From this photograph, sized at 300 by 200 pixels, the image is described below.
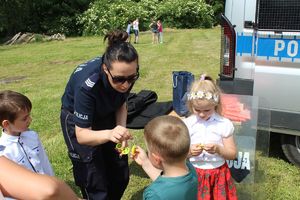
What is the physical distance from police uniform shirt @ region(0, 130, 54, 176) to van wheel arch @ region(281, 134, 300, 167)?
2451 mm

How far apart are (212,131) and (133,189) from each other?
4.96 feet

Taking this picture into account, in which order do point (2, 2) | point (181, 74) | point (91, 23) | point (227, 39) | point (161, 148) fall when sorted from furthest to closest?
point (2, 2)
point (91, 23)
point (181, 74)
point (227, 39)
point (161, 148)

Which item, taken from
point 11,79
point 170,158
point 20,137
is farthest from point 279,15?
point 11,79

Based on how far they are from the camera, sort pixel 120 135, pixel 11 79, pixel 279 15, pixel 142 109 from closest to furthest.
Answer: pixel 120 135 → pixel 279 15 → pixel 142 109 → pixel 11 79

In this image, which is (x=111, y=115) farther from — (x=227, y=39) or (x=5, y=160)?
(x=5, y=160)

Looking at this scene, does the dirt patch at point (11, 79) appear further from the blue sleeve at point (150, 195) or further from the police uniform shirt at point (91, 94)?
the blue sleeve at point (150, 195)

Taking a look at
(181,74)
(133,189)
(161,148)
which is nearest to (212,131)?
(161,148)

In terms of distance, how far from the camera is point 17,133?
9.62ft

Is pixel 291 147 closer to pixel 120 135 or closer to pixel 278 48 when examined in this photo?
pixel 278 48

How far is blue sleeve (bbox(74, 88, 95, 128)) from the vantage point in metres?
2.80

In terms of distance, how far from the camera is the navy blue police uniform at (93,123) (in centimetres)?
281

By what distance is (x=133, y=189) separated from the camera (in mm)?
4215

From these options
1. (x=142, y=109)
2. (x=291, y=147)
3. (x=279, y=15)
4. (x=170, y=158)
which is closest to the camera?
(x=170, y=158)

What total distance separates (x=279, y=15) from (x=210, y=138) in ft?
4.43
